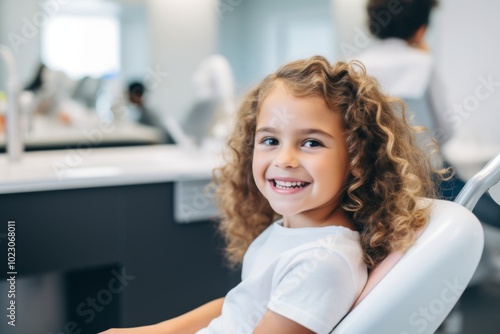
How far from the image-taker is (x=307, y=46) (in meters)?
3.32

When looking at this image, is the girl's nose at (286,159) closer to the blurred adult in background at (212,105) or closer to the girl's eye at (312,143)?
the girl's eye at (312,143)

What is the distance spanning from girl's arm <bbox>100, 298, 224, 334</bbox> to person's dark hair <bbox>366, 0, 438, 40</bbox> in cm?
127

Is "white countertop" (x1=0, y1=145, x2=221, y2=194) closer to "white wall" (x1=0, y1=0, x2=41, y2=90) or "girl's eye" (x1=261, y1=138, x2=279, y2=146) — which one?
"white wall" (x1=0, y1=0, x2=41, y2=90)

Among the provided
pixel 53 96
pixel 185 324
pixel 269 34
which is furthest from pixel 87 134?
pixel 185 324

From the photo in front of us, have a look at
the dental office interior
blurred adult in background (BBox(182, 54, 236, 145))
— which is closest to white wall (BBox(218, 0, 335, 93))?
the dental office interior

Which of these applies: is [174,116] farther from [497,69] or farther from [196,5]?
[497,69]

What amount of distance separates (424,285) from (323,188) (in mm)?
239

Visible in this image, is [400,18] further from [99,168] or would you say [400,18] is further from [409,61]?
[99,168]

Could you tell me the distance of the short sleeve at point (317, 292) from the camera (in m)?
0.86

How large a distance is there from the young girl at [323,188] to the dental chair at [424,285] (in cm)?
5

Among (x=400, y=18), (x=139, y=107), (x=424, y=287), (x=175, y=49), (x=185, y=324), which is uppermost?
(x=400, y=18)

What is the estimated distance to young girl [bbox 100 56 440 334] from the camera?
899 mm

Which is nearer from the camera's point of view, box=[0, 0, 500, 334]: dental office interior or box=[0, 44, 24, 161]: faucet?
box=[0, 0, 500, 334]: dental office interior

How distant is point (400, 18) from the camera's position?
6.75 feet
